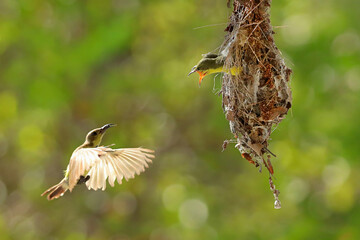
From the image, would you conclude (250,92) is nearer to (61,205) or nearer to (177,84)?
(177,84)

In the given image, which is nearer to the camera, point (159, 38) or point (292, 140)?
point (292, 140)

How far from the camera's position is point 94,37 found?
43.8ft

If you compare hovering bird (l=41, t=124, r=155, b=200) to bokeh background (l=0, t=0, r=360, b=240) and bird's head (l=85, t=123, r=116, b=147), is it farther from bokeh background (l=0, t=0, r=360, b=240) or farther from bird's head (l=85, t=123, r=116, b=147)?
bokeh background (l=0, t=0, r=360, b=240)

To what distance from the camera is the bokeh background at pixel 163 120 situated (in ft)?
40.5

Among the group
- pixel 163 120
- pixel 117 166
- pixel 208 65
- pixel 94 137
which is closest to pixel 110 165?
pixel 117 166

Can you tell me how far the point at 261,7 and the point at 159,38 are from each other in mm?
10428

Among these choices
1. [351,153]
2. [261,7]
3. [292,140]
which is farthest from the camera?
[292,140]

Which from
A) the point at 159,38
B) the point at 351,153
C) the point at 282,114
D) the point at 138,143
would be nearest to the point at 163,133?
the point at 138,143

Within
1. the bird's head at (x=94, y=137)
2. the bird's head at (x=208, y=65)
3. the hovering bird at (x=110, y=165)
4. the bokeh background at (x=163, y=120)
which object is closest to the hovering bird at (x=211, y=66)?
the bird's head at (x=208, y=65)

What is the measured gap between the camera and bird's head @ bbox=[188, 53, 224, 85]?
447cm

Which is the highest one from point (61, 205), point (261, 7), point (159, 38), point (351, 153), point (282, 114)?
point (159, 38)

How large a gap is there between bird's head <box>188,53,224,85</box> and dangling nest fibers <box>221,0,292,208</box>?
0.18 feet

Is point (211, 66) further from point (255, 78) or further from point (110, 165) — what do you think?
point (110, 165)

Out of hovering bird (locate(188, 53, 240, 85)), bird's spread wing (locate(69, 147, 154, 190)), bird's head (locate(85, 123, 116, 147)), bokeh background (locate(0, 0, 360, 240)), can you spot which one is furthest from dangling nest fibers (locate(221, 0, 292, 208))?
bokeh background (locate(0, 0, 360, 240))
